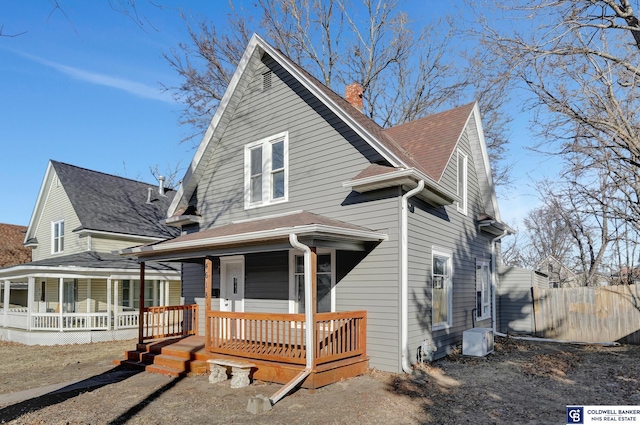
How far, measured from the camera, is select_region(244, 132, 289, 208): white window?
450 inches

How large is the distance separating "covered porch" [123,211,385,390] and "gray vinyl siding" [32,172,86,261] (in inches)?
420

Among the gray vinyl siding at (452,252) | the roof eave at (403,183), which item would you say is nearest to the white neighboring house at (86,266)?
the gray vinyl siding at (452,252)

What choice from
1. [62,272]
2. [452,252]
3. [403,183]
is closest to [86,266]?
[62,272]

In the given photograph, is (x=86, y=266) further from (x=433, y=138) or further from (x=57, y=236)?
(x=433, y=138)

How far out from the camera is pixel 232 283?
12.4 meters

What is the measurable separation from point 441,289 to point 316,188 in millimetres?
3790

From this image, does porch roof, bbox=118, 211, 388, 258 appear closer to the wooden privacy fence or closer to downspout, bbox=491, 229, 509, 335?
downspout, bbox=491, 229, 509, 335

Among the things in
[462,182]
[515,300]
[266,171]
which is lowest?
[515,300]

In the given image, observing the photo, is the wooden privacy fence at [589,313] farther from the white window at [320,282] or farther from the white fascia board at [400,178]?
the white window at [320,282]

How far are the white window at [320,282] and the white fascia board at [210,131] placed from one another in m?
4.31

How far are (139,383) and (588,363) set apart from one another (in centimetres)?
963

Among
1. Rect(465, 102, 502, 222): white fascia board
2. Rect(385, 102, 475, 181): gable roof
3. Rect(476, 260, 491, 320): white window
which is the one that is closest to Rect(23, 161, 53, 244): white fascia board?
Rect(385, 102, 475, 181): gable roof

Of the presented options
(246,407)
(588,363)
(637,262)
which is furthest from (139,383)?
(637,262)

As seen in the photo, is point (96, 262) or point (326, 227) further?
point (96, 262)
